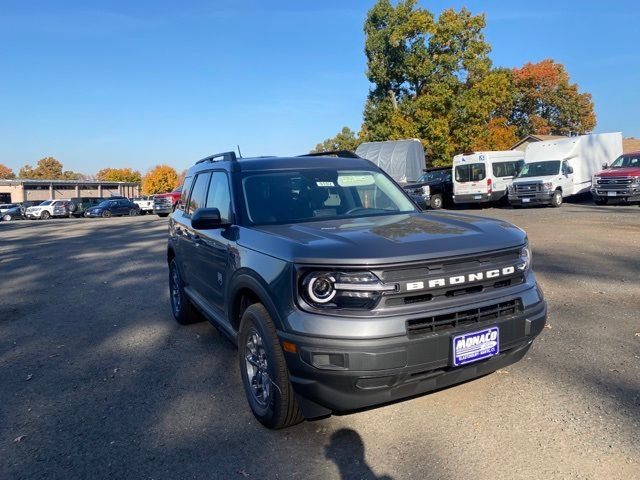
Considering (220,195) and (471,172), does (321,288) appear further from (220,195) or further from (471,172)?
(471,172)

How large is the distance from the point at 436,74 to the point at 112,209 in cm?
2743

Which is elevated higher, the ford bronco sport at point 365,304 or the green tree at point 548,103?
the green tree at point 548,103

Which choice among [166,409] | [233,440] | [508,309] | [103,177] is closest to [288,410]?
[233,440]

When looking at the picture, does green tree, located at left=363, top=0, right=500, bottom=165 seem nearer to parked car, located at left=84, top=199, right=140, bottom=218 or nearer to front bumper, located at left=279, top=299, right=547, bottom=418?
parked car, located at left=84, top=199, right=140, bottom=218

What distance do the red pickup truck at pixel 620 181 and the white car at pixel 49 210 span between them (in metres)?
40.4

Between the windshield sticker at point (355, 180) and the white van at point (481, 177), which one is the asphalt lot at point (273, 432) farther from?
the white van at point (481, 177)

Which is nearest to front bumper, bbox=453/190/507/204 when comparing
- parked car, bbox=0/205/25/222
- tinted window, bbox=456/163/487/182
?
tinted window, bbox=456/163/487/182

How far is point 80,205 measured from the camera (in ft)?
145

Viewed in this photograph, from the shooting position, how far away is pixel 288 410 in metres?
3.06

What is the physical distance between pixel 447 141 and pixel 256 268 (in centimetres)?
3344

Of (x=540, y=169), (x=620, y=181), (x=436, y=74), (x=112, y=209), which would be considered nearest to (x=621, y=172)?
(x=620, y=181)

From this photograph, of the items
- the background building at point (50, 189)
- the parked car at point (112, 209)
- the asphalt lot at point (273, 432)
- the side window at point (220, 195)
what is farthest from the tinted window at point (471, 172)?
the background building at point (50, 189)

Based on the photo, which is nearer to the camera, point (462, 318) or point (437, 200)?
point (462, 318)

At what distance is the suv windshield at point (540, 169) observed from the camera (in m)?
21.2
